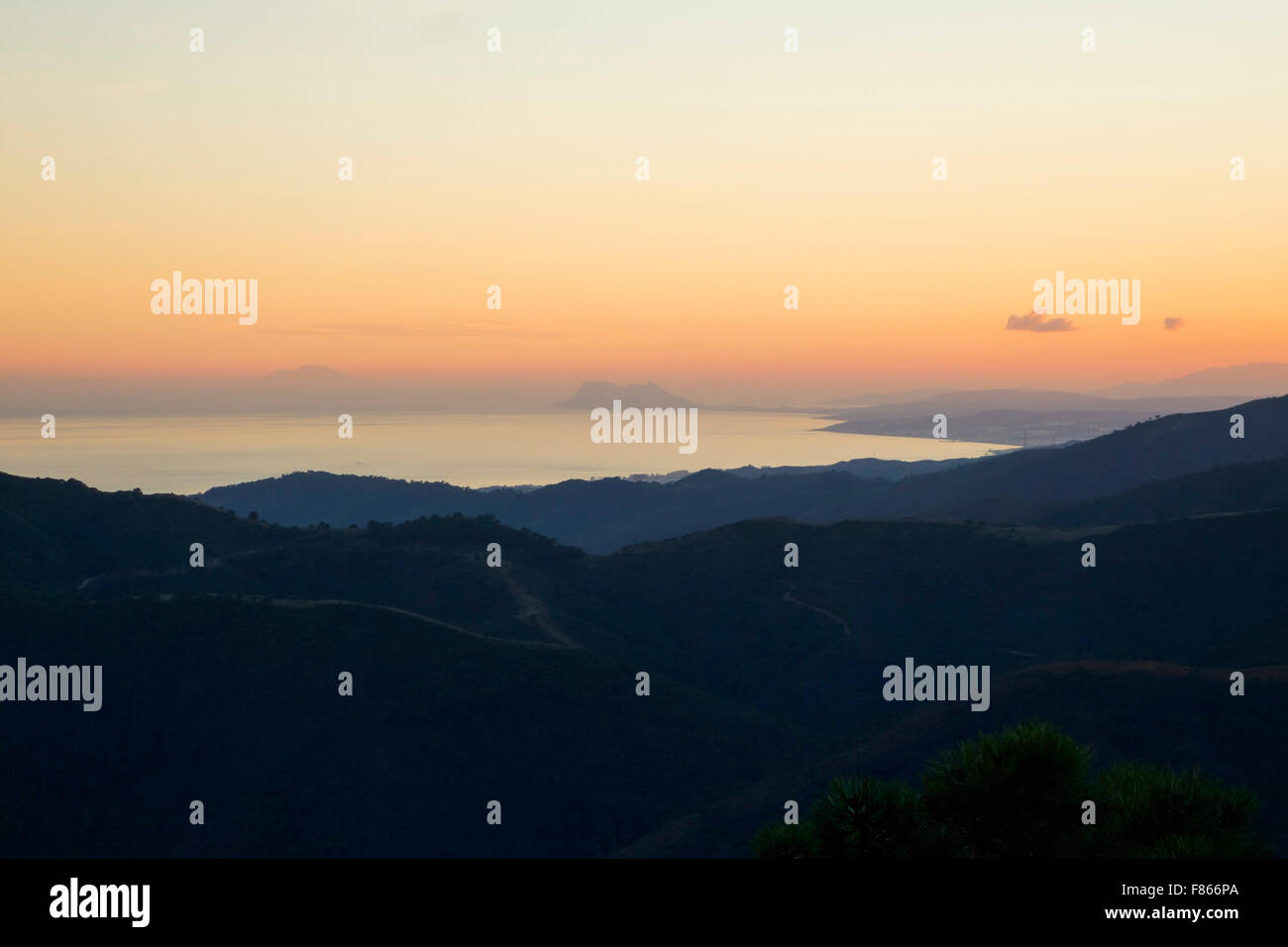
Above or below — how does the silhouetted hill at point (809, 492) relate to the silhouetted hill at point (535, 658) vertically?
above

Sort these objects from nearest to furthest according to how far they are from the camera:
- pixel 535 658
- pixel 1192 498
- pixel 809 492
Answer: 1. pixel 535 658
2. pixel 1192 498
3. pixel 809 492

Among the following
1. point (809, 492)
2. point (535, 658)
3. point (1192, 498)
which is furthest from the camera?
point (809, 492)

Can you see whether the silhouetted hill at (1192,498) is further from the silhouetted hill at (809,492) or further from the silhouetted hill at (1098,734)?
the silhouetted hill at (1098,734)

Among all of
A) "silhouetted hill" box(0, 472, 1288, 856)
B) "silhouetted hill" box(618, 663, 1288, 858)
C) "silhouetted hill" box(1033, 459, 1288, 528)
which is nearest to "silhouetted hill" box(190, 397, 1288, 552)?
"silhouetted hill" box(1033, 459, 1288, 528)

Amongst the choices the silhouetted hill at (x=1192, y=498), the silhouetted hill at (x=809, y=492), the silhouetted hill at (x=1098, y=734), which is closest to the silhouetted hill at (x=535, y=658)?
the silhouetted hill at (x=1098, y=734)

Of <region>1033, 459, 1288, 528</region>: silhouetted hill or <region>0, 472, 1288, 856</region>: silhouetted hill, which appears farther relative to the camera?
<region>1033, 459, 1288, 528</region>: silhouetted hill

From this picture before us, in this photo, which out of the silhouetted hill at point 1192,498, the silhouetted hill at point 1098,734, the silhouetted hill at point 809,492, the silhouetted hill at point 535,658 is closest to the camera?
the silhouetted hill at point 1098,734

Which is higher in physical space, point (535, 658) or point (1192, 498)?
point (1192, 498)

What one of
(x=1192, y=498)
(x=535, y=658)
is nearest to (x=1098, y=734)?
(x=535, y=658)

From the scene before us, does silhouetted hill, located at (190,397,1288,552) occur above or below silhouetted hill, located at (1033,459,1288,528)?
above

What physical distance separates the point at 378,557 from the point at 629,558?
1801cm

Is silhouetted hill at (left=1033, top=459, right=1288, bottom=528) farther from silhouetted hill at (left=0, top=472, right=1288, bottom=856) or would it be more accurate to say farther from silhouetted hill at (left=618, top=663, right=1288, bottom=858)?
silhouetted hill at (left=618, top=663, right=1288, bottom=858)

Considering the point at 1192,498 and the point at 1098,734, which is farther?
the point at 1192,498

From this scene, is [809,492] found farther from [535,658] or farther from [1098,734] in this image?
[1098,734]
